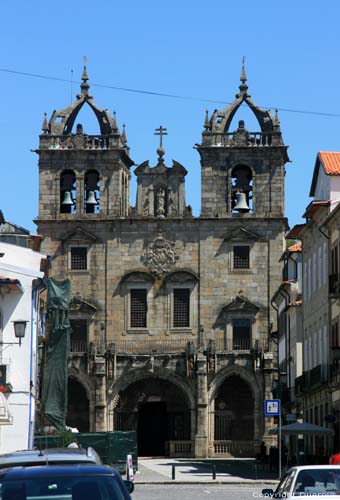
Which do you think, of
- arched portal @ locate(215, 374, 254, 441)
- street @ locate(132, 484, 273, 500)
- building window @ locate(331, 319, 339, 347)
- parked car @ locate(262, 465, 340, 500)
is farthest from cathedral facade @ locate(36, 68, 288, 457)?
parked car @ locate(262, 465, 340, 500)

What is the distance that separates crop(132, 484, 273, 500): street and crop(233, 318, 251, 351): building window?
32956mm

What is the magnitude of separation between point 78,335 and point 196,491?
39.3 meters

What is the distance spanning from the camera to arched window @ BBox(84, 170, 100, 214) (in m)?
78.8

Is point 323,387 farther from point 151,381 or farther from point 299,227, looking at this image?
point 151,381

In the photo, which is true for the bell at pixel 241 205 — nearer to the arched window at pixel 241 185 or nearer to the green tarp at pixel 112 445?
the arched window at pixel 241 185

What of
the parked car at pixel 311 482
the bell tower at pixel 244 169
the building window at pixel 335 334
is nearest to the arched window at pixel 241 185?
the bell tower at pixel 244 169

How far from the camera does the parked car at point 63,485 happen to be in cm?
1195

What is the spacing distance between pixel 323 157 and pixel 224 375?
25.6 m

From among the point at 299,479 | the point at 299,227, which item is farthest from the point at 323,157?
the point at 299,479

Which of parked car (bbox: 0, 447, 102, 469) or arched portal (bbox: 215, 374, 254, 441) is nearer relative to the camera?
parked car (bbox: 0, 447, 102, 469)

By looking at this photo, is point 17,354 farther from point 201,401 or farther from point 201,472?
point 201,401

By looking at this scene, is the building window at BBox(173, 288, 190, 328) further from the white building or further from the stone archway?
the white building

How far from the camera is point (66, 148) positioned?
259 feet

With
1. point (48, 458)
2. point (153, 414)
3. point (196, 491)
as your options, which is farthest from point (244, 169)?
point (48, 458)
